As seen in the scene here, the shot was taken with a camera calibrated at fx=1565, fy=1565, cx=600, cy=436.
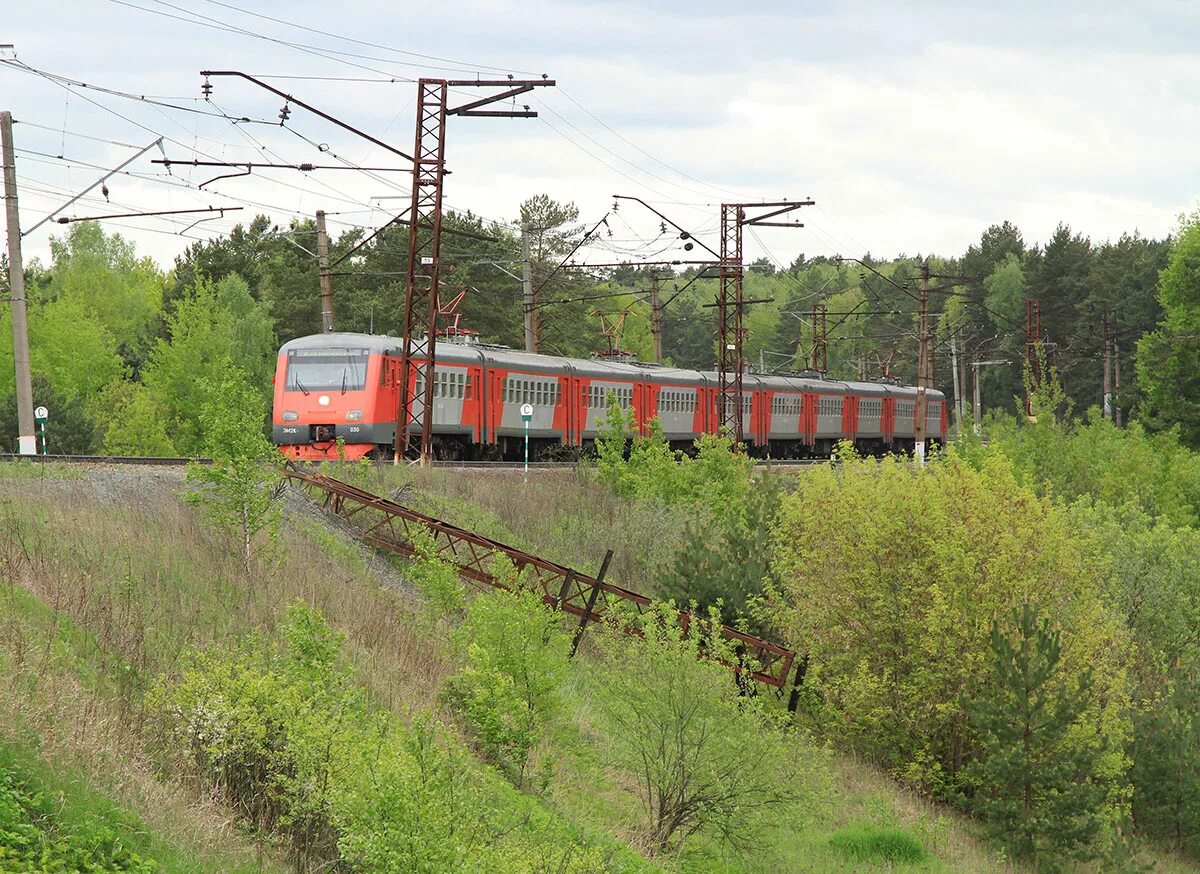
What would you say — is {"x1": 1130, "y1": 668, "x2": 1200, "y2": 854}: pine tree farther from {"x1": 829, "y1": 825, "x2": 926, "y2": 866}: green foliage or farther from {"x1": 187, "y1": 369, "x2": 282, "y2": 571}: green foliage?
{"x1": 187, "y1": 369, "x2": 282, "y2": 571}: green foliage

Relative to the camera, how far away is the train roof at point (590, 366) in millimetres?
33375

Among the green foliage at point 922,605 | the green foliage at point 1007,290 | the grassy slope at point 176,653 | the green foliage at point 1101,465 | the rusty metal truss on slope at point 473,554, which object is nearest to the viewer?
the grassy slope at point 176,653

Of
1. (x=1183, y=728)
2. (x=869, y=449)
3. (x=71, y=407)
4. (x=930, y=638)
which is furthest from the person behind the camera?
(x=869, y=449)

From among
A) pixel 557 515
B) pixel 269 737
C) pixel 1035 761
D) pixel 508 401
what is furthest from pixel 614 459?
pixel 269 737

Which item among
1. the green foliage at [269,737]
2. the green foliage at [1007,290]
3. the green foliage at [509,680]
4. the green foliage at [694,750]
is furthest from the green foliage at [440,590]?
the green foliage at [1007,290]

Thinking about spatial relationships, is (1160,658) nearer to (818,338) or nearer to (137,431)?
(818,338)

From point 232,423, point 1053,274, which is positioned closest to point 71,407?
point 232,423

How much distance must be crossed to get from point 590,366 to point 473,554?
63.2 feet

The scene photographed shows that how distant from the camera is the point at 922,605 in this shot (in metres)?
24.9

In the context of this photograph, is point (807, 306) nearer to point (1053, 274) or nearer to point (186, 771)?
point (1053, 274)

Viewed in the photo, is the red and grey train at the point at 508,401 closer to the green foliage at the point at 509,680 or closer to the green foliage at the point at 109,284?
the green foliage at the point at 509,680

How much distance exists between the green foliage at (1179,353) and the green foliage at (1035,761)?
43.7 meters

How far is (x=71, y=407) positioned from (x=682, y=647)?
39.3 m

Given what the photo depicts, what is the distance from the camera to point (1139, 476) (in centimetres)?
5212
